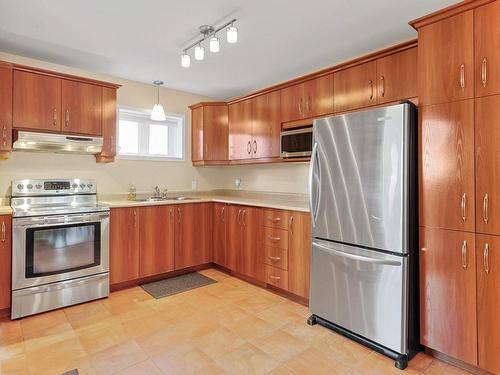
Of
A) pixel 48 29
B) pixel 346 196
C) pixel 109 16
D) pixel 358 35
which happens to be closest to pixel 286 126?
pixel 358 35

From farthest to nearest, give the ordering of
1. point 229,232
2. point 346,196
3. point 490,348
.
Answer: point 229,232
point 346,196
point 490,348

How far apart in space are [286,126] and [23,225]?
2722 mm

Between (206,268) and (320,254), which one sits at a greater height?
(320,254)

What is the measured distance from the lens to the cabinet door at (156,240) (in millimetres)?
3426

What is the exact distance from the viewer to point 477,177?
1827mm

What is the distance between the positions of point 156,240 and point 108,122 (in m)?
1.44

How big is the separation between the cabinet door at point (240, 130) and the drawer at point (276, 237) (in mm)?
1112

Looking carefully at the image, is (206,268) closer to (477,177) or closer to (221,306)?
(221,306)

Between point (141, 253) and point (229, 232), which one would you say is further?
point (229, 232)

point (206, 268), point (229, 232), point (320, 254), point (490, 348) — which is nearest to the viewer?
point (490, 348)

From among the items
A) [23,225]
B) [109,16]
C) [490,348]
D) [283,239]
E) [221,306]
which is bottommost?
[221,306]

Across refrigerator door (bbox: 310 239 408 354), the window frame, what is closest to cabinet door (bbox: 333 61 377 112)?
refrigerator door (bbox: 310 239 408 354)

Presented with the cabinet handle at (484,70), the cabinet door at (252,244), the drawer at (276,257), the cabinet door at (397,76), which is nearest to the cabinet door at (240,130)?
the cabinet door at (252,244)

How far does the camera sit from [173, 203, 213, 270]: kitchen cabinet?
12.2ft
